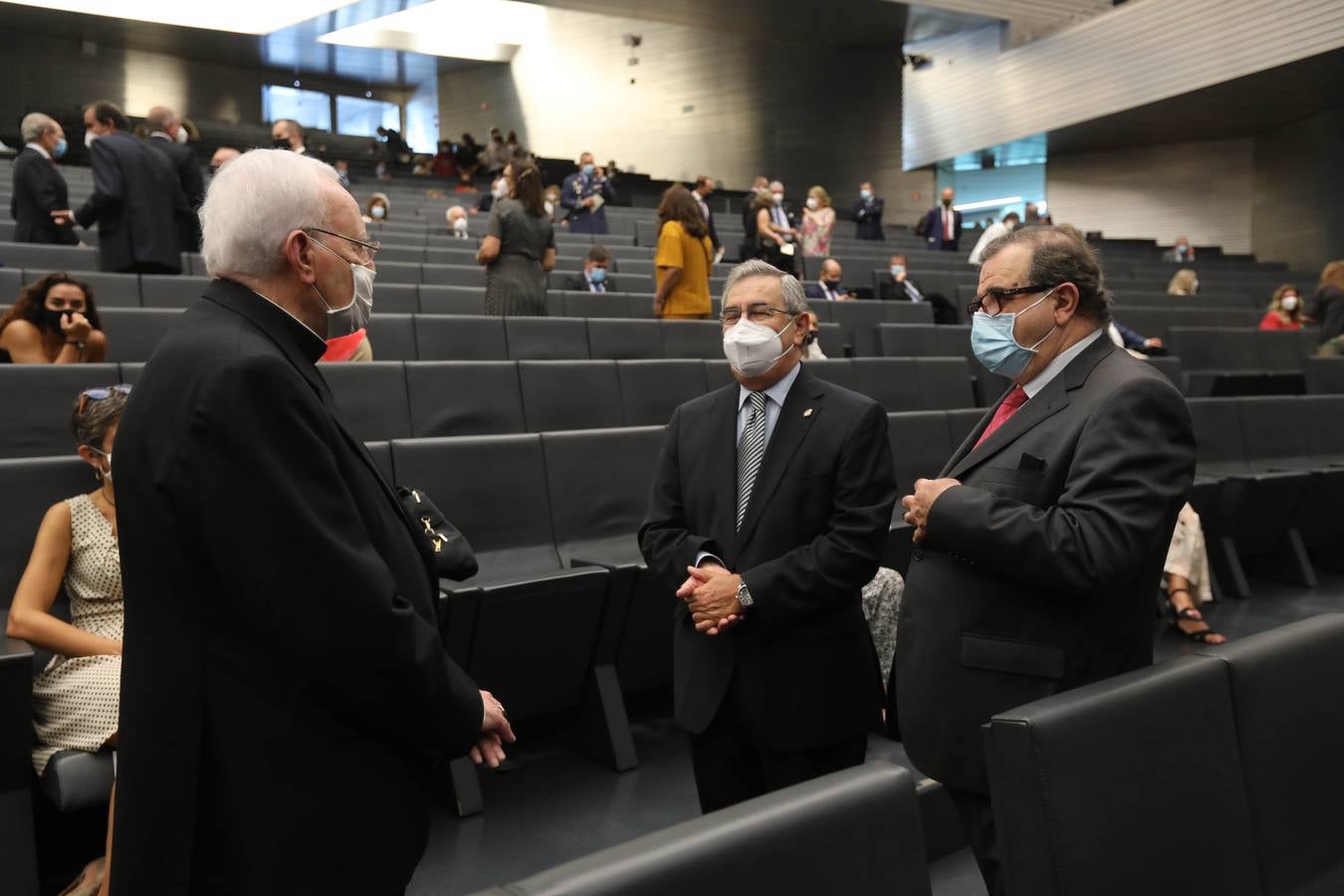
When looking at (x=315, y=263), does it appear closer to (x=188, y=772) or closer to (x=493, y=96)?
(x=188, y=772)

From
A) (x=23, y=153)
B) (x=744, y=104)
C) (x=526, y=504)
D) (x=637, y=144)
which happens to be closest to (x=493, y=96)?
(x=637, y=144)

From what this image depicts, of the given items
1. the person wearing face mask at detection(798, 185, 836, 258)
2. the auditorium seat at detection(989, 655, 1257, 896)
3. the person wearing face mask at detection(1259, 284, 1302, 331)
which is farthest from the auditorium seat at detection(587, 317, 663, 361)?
the person wearing face mask at detection(1259, 284, 1302, 331)

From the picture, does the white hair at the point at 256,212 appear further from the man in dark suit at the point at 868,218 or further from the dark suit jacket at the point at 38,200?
the man in dark suit at the point at 868,218

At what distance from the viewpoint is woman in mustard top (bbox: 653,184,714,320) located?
5426mm

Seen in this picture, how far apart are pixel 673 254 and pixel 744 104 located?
54.5 ft

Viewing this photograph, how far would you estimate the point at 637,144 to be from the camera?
71.4 feet

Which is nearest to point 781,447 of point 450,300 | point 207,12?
point 450,300

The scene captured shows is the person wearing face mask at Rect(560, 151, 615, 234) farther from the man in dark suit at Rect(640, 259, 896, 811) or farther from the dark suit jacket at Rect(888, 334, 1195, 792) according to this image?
the dark suit jacket at Rect(888, 334, 1195, 792)

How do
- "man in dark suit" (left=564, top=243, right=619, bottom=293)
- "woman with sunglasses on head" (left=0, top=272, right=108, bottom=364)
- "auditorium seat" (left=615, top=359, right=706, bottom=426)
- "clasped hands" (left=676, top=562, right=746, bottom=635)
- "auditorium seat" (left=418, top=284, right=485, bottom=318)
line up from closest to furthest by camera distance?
"clasped hands" (left=676, top=562, right=746, bottom=635) → "woman with sunglasses on head" (left=0, top=272, right=108, bottom=364) → "auditorium seat" (left=615, top=359, right=706, bottom=426) → "auditorium seat" (left=418, top=284, right=485, bottom=318) → "man in dark suit" (left=564, top=243, right=619, bottom=293)

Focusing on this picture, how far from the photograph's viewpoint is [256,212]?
1.21 m

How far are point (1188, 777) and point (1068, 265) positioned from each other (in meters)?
0.81

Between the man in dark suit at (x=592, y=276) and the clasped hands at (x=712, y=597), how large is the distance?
548 cm

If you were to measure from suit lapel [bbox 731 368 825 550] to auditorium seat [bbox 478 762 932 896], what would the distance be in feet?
2.97

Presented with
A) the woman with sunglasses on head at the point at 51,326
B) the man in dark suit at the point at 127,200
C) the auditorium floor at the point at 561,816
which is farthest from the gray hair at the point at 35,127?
the auditorium floor at the point at 561,816
